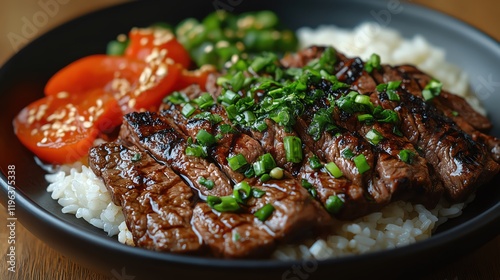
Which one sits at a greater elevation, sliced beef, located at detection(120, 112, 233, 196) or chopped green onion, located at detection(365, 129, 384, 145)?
chopped green onion, located at detection(365, 129, 384, 145)

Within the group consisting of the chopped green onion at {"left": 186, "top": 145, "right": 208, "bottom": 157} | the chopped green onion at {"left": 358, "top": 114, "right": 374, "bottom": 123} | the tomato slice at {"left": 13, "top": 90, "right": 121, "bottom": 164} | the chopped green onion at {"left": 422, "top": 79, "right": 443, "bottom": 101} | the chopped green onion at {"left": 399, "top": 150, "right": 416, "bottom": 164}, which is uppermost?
the chopped green onion at {"left": 358, "top": 114, "right": 374, "bottom": 123}

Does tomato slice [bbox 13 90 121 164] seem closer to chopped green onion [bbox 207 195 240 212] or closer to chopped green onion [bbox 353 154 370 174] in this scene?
chopped green onion [bbox 207 195 240 212]

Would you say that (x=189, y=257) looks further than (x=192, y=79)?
No

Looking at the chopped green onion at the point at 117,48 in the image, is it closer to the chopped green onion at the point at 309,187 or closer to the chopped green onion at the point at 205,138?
the chopped green onion at the point at 205,138

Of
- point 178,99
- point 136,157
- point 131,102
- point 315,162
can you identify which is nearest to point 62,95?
point 131,102

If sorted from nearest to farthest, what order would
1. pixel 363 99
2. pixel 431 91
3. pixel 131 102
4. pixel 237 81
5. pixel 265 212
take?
pixel 265 212, pixel 363 99, pixel 237 81, pixel 431 91, pixel 131 102

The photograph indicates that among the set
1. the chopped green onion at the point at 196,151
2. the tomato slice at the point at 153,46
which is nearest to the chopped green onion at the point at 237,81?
the chopped green onion at the point at 196,151

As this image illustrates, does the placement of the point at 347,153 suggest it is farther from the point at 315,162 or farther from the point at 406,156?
the point at 406,156

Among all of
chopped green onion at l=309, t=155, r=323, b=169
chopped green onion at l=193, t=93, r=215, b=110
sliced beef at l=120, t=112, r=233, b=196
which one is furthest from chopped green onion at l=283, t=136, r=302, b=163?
chopped green onion at l=193, t=93, r=215, b=110
